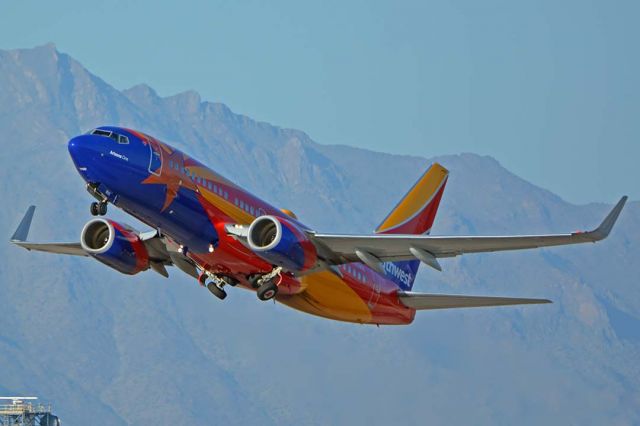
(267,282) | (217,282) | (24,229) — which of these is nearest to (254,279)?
(267,282)

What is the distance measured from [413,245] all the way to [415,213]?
49.5ft

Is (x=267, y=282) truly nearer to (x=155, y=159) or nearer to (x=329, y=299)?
(x=329, y=299)

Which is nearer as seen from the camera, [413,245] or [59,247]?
[413,245]

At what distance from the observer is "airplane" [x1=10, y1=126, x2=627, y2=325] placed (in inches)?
2347

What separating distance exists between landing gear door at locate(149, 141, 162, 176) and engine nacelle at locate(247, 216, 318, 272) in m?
4.20

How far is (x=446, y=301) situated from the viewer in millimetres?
69125

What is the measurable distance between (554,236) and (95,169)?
17.1 metres

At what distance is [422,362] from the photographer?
18850 centimetres

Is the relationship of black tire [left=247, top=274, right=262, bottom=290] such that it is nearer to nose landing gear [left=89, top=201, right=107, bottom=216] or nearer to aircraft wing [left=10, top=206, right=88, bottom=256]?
nose landing gear [left=89, top=201, right=107, bottom=216]

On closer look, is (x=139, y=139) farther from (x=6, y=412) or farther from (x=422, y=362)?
(x=422, y=362)

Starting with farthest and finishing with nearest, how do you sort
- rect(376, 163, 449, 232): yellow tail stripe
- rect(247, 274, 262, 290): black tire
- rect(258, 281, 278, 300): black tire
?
1. rect(376, 163, 449, 232): yellow tail stripe
2. rect(247, 274, 262, 290): black tire
3. rect(258, 281, 278, 300): black tire

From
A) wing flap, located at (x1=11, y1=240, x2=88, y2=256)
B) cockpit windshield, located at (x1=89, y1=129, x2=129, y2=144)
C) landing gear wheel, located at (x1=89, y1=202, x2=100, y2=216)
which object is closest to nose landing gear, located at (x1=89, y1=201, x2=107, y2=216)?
landing gear wheel, located at (x1=89, y1=202, x2=100, y2=216)

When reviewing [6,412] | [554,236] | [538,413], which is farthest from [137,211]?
[538,413]

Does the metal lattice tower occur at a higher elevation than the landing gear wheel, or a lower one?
higher
